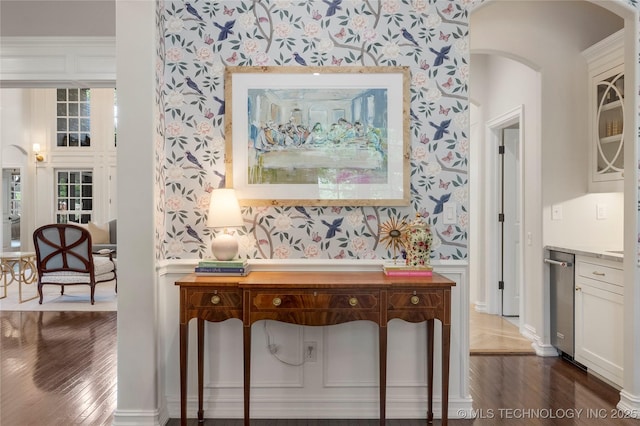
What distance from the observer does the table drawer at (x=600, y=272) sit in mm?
3070

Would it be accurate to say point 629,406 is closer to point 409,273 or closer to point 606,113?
point 409,273

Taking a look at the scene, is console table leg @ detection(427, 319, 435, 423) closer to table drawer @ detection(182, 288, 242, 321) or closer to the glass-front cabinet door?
table drawer @ detection(182, 288, 242, 321)

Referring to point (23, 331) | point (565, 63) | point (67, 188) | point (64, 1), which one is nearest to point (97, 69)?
point (64, 1)

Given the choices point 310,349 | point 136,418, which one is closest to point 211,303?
point 310,349

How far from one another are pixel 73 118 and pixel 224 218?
8601 millimetres

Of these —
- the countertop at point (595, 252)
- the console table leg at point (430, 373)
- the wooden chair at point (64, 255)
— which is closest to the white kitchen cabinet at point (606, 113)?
the countertop at point (595, 252)

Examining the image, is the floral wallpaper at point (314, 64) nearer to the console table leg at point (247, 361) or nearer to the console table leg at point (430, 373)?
the console table leg at point (430, 373)

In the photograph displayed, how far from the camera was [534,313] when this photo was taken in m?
4.08

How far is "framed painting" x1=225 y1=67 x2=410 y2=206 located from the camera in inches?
110

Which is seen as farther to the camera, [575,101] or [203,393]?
[575,101]

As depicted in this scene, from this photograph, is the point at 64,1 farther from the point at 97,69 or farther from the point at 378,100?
the point at 378,100

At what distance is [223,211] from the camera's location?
8.44ft

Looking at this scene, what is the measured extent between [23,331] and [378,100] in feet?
13.9

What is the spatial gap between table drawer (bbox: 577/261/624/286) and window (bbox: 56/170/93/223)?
29.6ft
